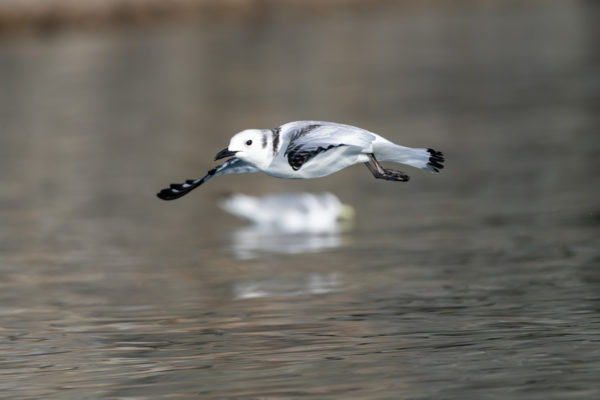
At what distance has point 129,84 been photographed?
5791 cm

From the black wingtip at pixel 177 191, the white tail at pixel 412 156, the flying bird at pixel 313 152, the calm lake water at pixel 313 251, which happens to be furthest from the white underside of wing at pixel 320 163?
the calm lake water at pixel 313 251

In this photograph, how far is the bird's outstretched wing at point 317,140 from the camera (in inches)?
331

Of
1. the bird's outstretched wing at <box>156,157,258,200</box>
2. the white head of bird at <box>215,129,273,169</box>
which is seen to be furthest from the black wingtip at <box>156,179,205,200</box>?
the white head of bird at <box>215,129,273,169</box>

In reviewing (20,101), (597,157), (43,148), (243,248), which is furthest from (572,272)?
(20,101)

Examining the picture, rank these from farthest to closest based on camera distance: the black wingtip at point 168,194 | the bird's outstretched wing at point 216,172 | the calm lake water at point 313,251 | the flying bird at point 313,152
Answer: the calm lake water at point 313,251
the black wingtip at point 168,194
the bird's outstretched wing at point 216,172
the flying bird at point 313,152

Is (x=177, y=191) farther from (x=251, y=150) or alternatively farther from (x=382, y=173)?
(x=382, y=173)

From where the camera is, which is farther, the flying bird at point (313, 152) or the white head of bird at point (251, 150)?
the white head of bird at point (251, 150)

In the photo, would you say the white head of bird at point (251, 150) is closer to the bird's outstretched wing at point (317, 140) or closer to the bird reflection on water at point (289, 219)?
the bird's outstretched wing at point (317, 140)

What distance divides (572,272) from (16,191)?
15.2 metres

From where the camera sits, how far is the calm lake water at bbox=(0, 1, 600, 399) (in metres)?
12.0

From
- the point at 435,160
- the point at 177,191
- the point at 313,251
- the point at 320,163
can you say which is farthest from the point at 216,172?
the point at 313,251

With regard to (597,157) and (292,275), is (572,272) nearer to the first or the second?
(292,275)

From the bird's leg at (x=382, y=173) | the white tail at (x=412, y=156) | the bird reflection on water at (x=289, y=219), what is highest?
the bird reflection on water at (x=289, y=219)

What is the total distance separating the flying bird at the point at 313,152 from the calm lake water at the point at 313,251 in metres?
2.48
